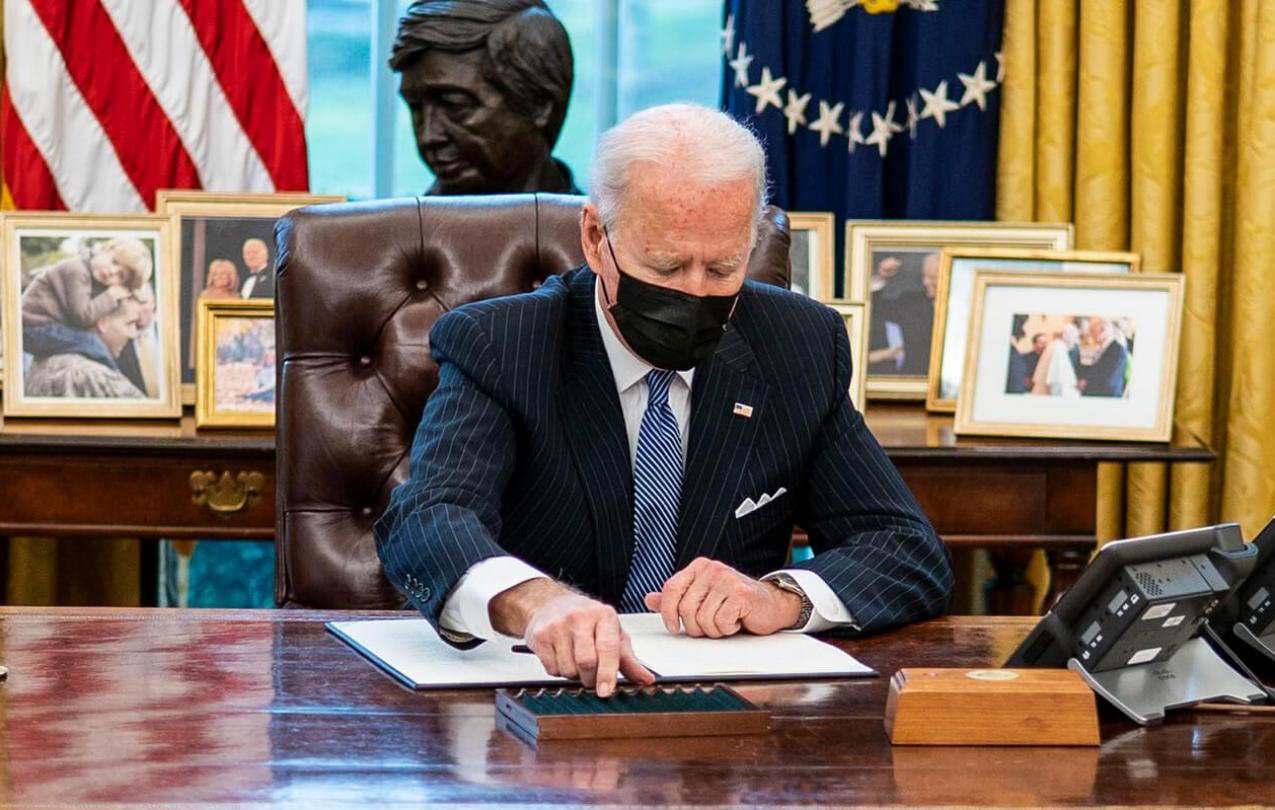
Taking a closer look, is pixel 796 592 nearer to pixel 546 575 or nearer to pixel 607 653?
pixel 546 575

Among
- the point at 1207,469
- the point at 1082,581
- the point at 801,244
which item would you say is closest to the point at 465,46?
the point at 801,244

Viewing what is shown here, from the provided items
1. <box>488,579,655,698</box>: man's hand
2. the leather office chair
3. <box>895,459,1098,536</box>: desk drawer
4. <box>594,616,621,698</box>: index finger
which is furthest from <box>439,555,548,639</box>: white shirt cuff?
<box>895,459,1098,536</box>: desk drawer

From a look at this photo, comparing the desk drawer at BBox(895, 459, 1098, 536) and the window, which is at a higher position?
the window

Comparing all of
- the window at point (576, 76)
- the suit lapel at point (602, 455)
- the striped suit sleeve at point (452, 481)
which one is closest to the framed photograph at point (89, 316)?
the window at point (576, 76)

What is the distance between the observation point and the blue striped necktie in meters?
2.35

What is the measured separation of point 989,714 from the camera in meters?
1.60

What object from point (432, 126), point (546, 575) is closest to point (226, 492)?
point (432, 126)

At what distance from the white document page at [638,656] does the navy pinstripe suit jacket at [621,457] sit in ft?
0.54

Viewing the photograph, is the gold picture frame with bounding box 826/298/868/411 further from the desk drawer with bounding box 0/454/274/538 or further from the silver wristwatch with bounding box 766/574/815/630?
the silver wristwatch with bounding box 766/574/815/630

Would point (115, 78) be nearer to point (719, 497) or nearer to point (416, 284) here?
point (416, 284)

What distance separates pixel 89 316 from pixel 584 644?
2.10 meters

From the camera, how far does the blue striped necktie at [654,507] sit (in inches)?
92.4

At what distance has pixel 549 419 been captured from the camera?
2.30 m

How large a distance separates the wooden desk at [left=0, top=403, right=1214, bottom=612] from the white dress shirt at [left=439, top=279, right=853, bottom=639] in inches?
34.6
